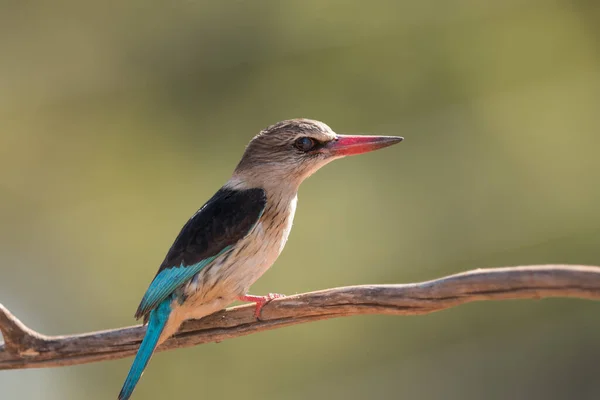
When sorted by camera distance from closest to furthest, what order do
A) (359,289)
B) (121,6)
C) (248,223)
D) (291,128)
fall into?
(359,289) < (248,223) < (291,128) < (121,6)

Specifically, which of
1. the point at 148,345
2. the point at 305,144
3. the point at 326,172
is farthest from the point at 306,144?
the point at 326,172

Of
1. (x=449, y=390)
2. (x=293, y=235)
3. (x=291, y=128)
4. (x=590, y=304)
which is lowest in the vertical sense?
Result: (x=449, y=390)

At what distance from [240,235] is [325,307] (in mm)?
652

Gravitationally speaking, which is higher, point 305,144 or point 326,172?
point 305,144

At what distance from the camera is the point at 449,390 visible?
662 cm

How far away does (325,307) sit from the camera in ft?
9.36

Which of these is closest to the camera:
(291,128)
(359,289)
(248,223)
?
(359,289)

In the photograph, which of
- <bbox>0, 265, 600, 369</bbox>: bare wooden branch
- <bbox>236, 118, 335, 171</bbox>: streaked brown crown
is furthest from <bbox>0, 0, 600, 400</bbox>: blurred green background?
<bbox>0, 265, 600, 369</bbox>: bare wooden branch

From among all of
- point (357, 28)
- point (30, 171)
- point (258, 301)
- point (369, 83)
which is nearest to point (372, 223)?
point (369, 83)

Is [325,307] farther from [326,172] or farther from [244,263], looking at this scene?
[326,172]

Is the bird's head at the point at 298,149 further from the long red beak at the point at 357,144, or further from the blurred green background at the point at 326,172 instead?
the blurred green background at the point at 326,172

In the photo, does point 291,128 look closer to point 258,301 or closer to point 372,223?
point 258,301

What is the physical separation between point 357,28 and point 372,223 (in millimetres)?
1799

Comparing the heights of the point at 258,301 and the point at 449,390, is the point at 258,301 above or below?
above
